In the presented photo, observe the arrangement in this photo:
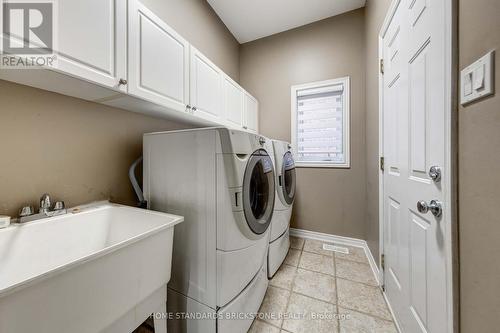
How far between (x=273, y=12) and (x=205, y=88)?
1568mm

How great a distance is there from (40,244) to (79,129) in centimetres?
67

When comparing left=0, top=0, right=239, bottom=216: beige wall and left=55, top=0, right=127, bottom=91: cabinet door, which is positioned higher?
left=55, top=0, right=127, bottom=91: cabinet door

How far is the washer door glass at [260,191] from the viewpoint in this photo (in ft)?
3.81

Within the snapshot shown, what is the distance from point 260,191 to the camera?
136cm

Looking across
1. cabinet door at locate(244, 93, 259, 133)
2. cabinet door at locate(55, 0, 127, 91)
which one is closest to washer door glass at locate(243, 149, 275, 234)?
cabinet door at locate(55, 0, 127, 91)

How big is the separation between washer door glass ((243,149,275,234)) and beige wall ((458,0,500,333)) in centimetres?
89

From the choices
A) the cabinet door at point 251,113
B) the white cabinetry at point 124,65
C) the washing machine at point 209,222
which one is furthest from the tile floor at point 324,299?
the cabinet door at point 251,113

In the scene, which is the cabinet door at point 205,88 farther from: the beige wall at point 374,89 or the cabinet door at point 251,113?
the beige wall at point 374,89

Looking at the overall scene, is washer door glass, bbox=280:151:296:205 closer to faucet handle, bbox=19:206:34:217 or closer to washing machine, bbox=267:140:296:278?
washing machine, bbox=267:140:296:278

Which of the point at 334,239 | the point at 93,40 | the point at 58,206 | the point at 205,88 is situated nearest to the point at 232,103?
the point at 205,88

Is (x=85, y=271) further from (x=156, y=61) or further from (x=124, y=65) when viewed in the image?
(x=156, y=61)

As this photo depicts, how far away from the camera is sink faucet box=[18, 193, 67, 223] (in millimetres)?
882

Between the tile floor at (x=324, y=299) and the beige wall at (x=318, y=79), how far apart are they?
22.9 inches

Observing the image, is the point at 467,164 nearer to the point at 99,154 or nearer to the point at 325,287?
the point at 325,287
